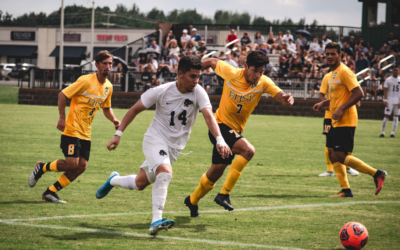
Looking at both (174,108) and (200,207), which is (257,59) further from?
(200,207)

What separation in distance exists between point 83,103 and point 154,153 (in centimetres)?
212

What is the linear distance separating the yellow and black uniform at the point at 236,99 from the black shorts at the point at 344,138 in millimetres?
1556

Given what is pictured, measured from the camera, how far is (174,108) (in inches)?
219

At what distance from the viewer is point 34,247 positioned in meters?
4.61

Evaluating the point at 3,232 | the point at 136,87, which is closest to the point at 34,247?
the point at 3,232

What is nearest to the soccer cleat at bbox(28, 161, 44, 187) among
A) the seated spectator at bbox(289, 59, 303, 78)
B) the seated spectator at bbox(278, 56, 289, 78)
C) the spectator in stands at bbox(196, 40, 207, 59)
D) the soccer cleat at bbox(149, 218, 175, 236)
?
the soccer cleat at bbox(149, 218, 175, 236)

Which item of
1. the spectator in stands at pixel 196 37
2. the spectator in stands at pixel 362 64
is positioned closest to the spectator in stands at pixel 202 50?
the spectator in stands at pixel 196 37

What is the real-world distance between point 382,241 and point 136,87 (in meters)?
23.7

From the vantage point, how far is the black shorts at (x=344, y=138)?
756 centimetres

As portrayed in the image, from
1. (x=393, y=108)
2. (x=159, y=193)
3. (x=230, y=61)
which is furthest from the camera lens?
(x=230, y=61)

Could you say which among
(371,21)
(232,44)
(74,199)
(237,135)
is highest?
(371,21)

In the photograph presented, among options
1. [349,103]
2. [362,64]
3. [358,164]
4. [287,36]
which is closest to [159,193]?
[349,103]

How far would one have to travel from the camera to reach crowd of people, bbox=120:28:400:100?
86.6 feet

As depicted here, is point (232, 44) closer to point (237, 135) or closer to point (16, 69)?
point (237, 135)
